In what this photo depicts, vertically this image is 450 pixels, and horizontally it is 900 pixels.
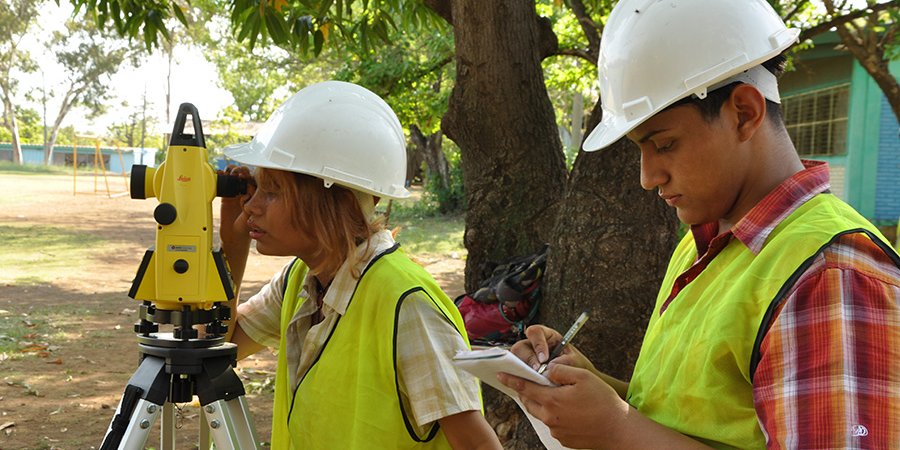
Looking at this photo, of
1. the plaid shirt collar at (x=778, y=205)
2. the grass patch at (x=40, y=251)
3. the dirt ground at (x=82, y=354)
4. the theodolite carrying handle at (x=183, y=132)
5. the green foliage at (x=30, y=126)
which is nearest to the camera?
the plaid shirt collar at (x=778, y=205)

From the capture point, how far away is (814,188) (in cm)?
132

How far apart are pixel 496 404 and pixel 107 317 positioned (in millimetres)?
5548

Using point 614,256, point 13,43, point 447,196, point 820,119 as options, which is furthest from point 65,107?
point 614,256

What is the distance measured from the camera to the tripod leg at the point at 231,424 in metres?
1.98

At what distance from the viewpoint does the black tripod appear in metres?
1.94

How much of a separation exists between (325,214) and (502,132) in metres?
2.23

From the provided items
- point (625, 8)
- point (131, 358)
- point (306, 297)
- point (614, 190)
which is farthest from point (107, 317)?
point (625, 8)

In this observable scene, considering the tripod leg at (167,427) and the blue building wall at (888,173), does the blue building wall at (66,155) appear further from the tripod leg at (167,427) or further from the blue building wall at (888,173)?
the tripod leg at (167,427)

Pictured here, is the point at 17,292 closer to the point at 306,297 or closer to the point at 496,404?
the point at 496,404

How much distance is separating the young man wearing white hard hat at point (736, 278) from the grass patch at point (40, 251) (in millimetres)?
10105

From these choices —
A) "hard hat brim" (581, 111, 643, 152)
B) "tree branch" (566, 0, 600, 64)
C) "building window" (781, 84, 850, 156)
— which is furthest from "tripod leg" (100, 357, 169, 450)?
"building window" (781, 84, 850, 156)

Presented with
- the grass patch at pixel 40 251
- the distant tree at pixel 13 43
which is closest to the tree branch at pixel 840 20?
the grass patch at pixel 40 251

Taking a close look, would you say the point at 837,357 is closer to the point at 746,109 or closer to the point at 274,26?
the point at 746,109

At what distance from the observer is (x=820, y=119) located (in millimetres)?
15484
